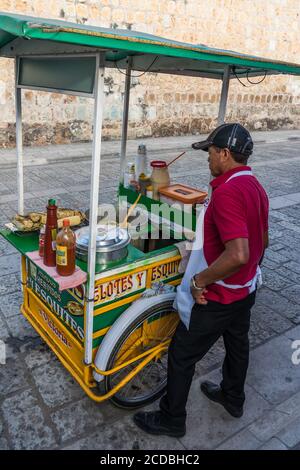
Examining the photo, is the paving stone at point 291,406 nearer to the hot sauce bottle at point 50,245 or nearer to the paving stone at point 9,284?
the hot sauce bottle at point 50,245

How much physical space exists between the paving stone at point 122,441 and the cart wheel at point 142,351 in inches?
7.4

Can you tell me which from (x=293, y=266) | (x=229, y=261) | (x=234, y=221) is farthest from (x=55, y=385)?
(x=293, y=266)

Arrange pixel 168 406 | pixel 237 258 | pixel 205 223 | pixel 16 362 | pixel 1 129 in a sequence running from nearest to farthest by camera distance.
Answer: pixel 237 258 < pixel 205 223 < pixel 168 406 < pixel 16 362 < pixel 1 129

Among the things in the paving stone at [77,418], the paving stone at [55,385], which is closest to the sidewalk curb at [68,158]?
the paving stone at [55,385]

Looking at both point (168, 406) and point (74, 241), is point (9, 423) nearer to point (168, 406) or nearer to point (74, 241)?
point (168, 406)

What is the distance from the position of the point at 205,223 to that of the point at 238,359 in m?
1.07

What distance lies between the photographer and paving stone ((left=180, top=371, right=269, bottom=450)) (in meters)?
2.66

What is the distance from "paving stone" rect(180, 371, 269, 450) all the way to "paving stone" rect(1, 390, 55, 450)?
0.96 metres

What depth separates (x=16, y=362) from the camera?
3.30 meters

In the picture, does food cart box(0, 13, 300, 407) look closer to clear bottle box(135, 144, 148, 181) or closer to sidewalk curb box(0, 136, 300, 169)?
clear bottle box(135, 144, 148, 181)

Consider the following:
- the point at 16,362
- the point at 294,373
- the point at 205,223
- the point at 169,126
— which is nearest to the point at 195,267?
the point at 205,223

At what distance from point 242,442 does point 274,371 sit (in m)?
0.88

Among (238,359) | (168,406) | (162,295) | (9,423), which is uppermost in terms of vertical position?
(162,295)

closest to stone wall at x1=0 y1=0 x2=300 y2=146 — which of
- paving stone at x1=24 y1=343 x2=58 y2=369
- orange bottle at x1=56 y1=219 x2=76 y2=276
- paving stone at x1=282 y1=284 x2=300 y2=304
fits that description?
paving stone at x1=24 y1=343 x2=58 y2=369
